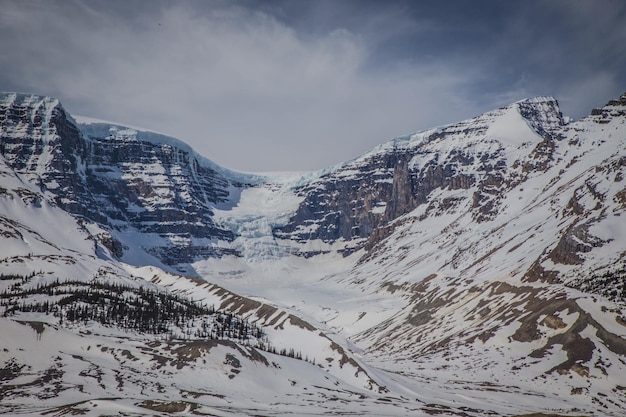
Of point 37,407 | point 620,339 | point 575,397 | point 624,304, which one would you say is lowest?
point 37,407

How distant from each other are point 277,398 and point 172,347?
4009 cm

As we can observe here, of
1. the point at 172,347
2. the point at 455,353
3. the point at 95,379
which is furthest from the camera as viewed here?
the point at 455,353

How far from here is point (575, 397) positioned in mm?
125688

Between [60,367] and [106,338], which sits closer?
[60,367]

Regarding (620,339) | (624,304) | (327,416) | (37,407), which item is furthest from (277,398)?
(624,304)

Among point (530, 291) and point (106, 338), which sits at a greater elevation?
point (530, 291)

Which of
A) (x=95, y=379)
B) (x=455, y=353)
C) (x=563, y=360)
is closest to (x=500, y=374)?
(x=563, y=360)

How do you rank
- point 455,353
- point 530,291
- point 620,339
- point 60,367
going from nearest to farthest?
point 60,367 < point 620,339 < point 455,353 < point 530,291

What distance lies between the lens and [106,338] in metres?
164

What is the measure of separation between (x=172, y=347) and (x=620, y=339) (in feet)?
370

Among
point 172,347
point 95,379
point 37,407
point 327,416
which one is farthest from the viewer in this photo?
point 172,347

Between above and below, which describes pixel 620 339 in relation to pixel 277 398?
above

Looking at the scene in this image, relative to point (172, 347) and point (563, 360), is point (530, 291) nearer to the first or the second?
point (563, 360)

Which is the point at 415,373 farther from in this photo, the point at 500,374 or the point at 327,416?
the point at 327,416
